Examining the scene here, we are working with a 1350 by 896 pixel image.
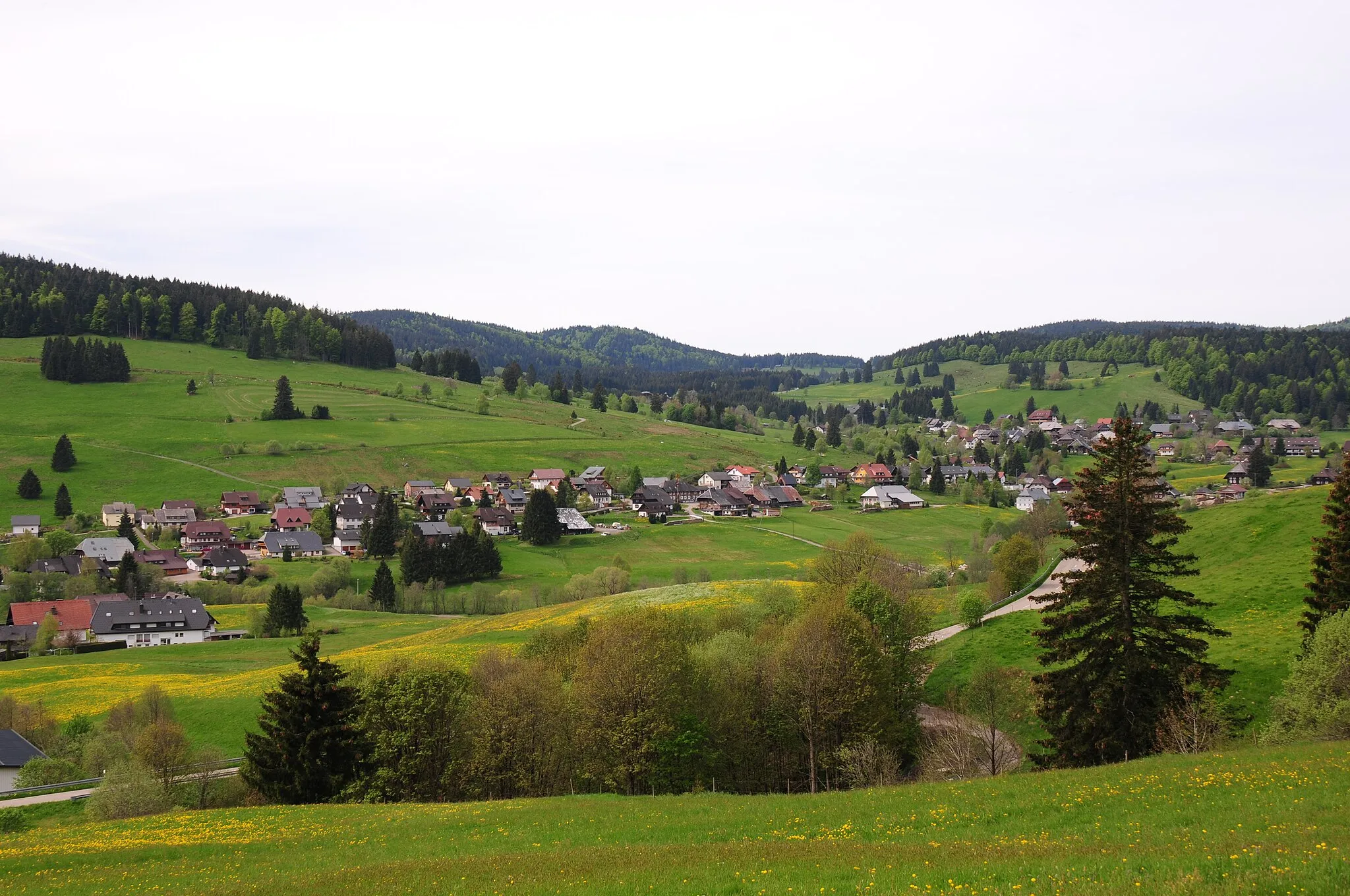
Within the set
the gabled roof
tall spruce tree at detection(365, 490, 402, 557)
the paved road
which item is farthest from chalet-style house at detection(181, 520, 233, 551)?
the paved road

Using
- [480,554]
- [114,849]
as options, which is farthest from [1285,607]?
[480,554]

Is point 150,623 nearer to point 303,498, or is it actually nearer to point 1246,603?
point 303,498

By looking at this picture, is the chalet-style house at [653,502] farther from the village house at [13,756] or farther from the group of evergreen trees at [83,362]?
the group of evergreen trees at [83,362]

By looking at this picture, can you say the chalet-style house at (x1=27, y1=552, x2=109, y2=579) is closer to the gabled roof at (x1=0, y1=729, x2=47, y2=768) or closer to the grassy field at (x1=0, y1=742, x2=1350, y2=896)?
the gabled roof at (x1=0, y1=729, x2=47, y2=768)

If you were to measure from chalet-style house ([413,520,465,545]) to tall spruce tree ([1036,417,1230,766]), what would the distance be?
9369cm

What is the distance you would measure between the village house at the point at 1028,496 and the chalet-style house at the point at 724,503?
45.4 m

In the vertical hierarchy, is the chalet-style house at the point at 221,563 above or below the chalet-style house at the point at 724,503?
below

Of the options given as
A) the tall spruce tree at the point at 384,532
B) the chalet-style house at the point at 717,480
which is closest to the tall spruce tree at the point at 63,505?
the tall spruce tree at the point at 384,532

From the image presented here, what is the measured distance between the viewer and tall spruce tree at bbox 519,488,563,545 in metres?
123

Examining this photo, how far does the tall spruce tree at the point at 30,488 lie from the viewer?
125 m

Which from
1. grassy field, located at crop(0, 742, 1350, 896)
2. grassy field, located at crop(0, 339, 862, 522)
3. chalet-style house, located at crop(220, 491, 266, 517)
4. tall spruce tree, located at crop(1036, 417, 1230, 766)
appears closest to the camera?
grassy field, located at crop(0, 742, 1350, 896)

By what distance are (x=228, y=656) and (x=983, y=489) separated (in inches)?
5060

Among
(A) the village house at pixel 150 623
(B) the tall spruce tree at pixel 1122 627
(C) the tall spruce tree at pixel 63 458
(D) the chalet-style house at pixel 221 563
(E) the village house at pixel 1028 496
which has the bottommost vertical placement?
(A) the village house at pixel 150 623

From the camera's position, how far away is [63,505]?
4803 inches
